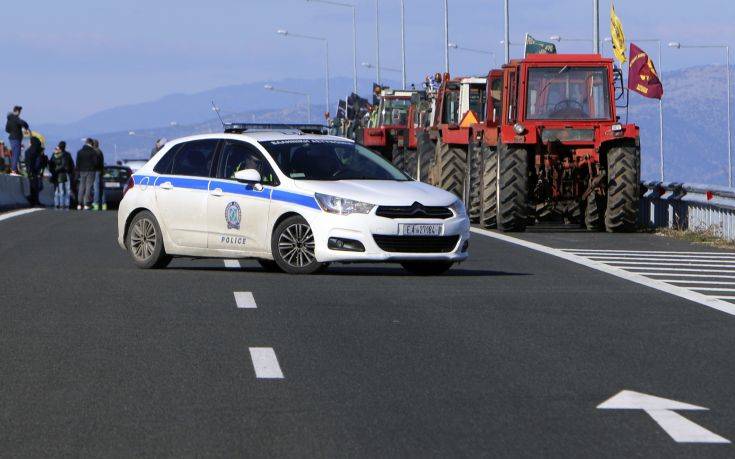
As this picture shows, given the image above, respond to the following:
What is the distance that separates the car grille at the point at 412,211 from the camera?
58.7 ft

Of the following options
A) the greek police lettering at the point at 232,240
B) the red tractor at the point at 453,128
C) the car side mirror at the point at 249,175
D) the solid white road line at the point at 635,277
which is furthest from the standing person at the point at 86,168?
the car side mirror at the point at 249,175

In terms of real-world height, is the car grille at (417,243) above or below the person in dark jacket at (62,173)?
below

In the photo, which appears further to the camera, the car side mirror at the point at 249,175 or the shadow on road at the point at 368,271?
the shadow on road at the point at 368,271

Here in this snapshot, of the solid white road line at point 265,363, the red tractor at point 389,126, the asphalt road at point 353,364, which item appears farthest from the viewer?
the red tractor at point 389,126

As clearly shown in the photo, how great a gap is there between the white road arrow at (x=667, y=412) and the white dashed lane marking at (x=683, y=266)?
22.1 feet

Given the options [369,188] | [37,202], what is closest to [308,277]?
[369,188]

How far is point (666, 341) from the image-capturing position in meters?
12.4

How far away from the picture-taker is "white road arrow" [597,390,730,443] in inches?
331

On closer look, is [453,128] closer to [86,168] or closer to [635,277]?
[86,168]

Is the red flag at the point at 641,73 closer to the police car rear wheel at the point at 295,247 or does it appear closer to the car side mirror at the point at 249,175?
the car side mirror at the point at 249,175

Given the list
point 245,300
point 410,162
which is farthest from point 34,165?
point 245,300

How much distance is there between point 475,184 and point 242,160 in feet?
41.0

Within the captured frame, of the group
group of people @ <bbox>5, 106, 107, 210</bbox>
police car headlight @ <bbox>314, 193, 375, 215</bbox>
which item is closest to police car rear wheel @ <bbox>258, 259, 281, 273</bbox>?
police car headlight @ <bbox>314, 193, 375, 215</bbox>

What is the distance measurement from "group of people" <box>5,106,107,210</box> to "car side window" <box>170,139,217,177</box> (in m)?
24.4
